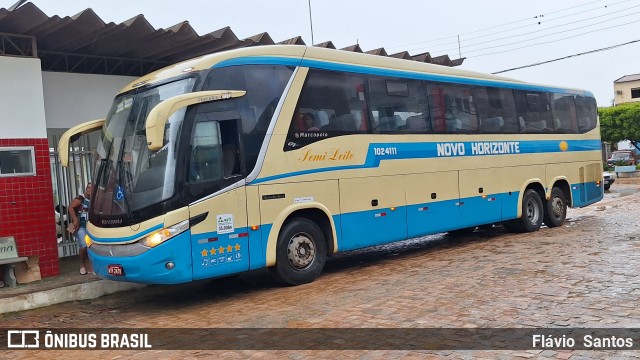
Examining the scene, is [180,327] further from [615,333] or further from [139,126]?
[615,333]

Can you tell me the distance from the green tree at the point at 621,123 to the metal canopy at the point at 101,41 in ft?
102

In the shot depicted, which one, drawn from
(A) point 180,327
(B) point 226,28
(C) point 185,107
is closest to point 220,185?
(C) point 185,107

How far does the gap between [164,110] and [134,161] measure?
94 cm

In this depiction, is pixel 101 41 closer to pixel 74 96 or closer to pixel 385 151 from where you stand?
pixel 74 96

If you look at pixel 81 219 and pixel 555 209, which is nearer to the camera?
pixel 81 219

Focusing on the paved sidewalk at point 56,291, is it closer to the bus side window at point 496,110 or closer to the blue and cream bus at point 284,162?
the blue and cream bus at point 284,162

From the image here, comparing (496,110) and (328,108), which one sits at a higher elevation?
(496,110)

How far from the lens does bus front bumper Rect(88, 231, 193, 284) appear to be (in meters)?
6.95

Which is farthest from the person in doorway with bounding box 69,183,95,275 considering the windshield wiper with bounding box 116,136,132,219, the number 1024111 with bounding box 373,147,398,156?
the number 1024111 with bounding box 373,147,398,156

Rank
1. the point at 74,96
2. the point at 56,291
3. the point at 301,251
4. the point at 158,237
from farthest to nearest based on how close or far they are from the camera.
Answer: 1. the point at 74,96
2. the point at 301,251
3. the point at 56,291
4. the point at 158,237

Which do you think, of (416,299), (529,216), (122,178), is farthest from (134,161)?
(529,216)

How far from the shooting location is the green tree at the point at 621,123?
124ft

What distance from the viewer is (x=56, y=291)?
8375 mm

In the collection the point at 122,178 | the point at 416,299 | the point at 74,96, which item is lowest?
the point at 416,299
